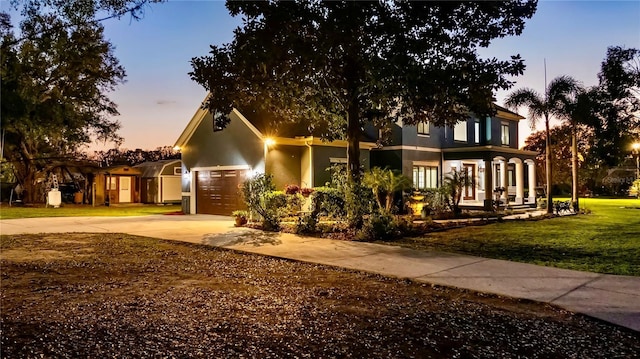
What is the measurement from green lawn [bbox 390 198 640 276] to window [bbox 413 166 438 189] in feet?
23.5

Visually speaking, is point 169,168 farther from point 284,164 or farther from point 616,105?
point 616,105

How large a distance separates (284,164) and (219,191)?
4.05 metres

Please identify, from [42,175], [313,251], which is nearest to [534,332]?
[313,251]

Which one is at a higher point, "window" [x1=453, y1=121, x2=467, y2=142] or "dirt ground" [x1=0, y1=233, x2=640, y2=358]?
"window" [x1=453, y1=121, x2=467, y2=142]

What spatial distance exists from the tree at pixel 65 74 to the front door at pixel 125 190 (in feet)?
10.1

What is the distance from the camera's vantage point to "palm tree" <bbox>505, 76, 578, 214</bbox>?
65.9ft

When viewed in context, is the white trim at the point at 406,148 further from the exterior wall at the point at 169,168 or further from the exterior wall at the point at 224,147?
the exterior wall at the point at 169,168

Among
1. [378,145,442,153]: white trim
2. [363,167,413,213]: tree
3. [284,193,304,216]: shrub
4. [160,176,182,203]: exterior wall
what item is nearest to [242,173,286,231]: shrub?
[284,193,304,216]: shrub

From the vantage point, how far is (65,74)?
2802 centimetres

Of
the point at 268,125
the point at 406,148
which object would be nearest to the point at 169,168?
the point at 268,125

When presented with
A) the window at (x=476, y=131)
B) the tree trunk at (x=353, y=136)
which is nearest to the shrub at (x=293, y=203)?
the tree trunk at (x=353, y=136)

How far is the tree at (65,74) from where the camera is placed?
7156mm

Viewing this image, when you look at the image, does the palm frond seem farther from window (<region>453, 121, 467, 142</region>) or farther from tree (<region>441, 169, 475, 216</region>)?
tree (<region>441, 169, 475, 216</region>)

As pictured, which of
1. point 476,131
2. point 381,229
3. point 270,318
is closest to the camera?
point 270,318
